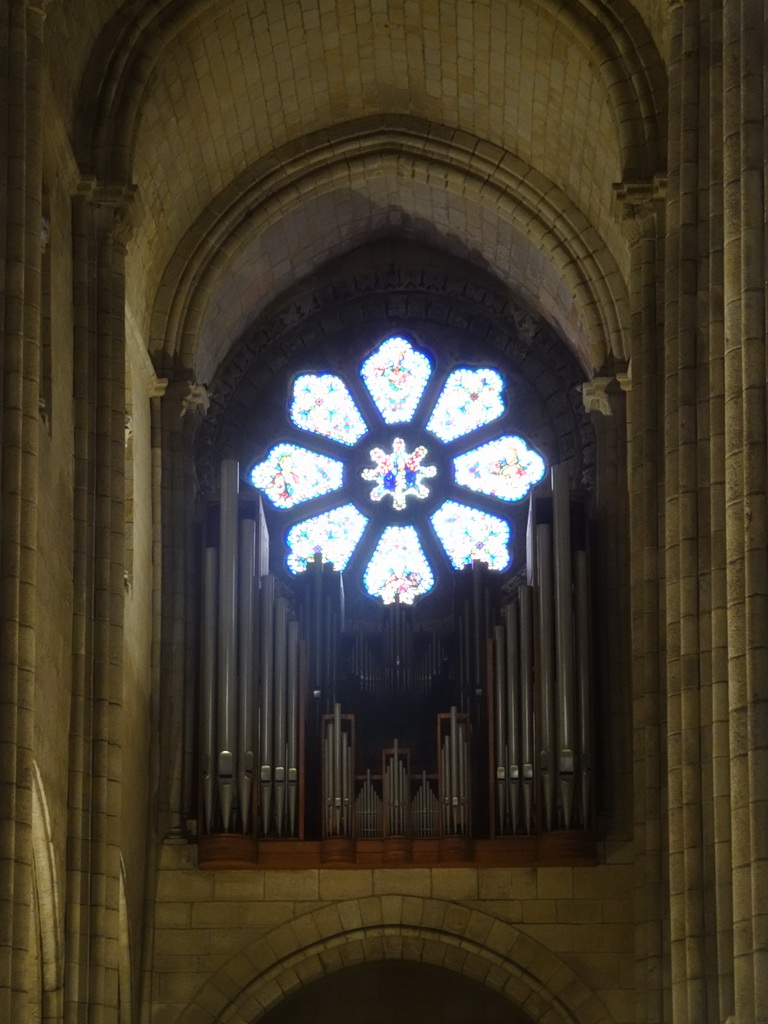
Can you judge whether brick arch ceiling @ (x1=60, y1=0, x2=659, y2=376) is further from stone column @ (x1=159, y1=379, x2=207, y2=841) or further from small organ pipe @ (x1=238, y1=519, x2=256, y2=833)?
small organ pipe @ (x1=238, y1=519, x2=256, y2=833)

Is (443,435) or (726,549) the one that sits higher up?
(443,435)

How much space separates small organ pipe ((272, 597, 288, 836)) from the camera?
21.2 meters

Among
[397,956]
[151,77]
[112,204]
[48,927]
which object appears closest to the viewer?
[48,927]

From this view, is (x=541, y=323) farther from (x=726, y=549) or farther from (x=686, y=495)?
(x=726, y=549)

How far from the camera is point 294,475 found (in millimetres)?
24641

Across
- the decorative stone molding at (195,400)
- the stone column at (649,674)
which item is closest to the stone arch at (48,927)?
the stone column at (649,674)

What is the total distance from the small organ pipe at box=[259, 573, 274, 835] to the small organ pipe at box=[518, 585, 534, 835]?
Result: 2080 millimetres

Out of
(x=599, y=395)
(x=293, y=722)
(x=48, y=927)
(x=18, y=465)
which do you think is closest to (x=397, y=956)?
(x=293, y=722)

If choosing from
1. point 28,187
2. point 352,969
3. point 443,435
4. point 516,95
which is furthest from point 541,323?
point 28,187

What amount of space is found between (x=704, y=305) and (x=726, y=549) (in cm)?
248

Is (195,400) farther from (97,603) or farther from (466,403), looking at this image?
(97,603)

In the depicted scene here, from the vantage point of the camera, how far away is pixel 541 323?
→ 24.5 meters

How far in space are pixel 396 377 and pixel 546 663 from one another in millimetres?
4697

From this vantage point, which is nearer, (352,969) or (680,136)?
(680,136)
